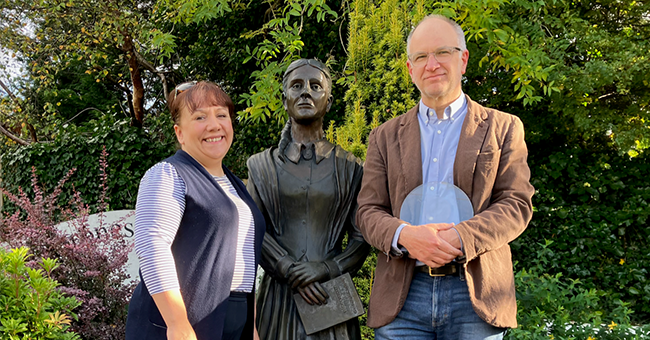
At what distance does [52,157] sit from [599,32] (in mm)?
8291

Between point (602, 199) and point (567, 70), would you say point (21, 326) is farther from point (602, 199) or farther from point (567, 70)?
point (602, 199)

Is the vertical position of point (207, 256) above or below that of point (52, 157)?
below

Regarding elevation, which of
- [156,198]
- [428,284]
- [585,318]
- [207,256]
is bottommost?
[585,318]

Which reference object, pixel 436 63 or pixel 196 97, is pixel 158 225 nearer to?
pixel 196 97

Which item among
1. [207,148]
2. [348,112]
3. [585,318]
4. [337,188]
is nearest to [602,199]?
[585,318]

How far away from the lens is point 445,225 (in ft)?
6.87

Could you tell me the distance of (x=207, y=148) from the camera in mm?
2174

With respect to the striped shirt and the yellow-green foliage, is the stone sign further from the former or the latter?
the striped shirt

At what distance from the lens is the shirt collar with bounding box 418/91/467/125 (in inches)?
93.2

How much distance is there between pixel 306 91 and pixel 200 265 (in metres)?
1.18

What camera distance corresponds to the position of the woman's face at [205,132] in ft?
7.07

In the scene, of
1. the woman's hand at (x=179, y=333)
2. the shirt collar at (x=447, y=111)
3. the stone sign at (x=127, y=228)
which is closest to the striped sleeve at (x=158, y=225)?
the woman's hand at (x=179, y=333)

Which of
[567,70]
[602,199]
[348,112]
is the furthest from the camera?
[602,199]

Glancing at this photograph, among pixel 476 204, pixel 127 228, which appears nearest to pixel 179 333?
pixel 476 204
